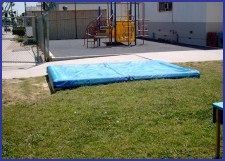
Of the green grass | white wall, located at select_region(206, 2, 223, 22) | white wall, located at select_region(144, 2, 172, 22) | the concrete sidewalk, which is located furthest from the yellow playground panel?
the green grass

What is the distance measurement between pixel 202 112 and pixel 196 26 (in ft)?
46.0

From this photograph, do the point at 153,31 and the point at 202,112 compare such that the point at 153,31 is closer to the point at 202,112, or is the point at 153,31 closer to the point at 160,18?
the point at 160,18

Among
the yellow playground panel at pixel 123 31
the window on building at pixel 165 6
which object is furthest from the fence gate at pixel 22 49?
the window on building at pixel 165 6

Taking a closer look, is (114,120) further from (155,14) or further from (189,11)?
(155,14)

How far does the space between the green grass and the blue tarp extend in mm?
305

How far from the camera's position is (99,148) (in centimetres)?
442

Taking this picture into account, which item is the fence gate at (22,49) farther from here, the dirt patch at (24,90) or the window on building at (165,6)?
the window on building at (165,6)

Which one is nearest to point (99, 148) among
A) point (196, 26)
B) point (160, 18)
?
point (196, 26)

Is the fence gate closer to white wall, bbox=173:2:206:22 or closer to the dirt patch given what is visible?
the dirt patch

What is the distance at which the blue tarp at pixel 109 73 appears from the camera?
26.8 feet

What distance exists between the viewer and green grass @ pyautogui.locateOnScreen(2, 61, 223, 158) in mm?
4379

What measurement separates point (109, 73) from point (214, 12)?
11.2 m

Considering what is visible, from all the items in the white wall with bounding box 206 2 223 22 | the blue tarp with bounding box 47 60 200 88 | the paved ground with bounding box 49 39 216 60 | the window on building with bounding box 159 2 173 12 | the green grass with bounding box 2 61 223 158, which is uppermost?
the window on building with bounding box 159 2 173 12

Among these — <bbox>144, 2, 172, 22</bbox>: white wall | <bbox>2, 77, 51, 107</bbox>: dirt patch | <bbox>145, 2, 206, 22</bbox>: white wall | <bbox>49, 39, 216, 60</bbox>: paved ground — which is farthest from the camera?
<bbox>144, 2, 172, 22</bbox>: white wall
